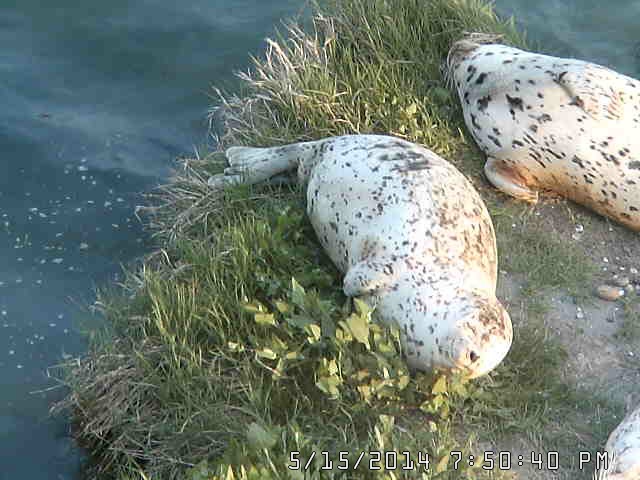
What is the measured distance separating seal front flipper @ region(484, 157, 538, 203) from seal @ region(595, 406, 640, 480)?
1.69 m

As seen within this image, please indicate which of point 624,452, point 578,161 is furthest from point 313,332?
point 578,161

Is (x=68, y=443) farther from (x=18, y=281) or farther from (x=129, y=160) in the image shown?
(x=129, y=160)

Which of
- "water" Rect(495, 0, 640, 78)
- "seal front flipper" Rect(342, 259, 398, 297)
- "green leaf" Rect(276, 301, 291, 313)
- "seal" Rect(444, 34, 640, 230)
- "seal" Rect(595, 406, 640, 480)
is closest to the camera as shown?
"seal" Rect(595, 406, 640, 480)

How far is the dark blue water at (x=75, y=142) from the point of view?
16.9 ft

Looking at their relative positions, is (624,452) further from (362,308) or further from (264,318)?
(264,318)

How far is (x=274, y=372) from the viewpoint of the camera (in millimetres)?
4379

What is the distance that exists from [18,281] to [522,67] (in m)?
2.95

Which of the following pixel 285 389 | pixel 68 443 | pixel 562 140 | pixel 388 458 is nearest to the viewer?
pixel 388 458

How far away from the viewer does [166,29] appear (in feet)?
24.2

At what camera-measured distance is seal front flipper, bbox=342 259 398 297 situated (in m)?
4.52

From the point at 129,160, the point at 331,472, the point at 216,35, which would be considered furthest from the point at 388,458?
the point at 216,35

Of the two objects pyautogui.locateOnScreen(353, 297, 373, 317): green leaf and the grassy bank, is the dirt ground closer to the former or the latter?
the grassy bank

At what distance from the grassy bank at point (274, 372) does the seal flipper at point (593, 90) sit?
2.14 ft

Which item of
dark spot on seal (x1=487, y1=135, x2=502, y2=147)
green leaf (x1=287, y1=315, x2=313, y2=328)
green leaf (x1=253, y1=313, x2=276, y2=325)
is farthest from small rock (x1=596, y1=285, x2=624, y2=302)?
green leaf (x1=253, y1=313, x2=276, y2=325)
